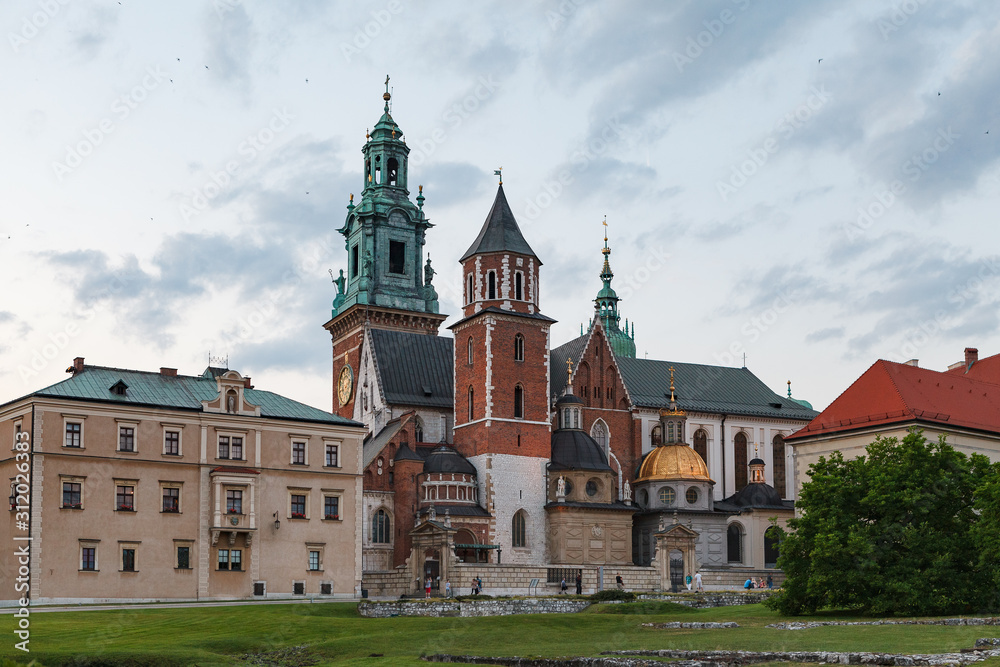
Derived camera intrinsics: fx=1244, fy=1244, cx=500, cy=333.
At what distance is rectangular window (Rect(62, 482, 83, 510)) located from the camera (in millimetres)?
57094

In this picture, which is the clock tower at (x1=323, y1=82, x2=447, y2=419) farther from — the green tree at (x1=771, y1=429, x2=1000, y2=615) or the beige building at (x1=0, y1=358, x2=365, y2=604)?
the green tree at (x1=771, y1=429, x2=1000, y2=615)

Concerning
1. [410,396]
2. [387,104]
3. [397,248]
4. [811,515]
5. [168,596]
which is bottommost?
[168,596]

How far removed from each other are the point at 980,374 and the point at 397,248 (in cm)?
4764

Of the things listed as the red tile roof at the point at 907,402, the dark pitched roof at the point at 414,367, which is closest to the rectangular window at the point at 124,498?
the dark pitched roof at the point at 414,367

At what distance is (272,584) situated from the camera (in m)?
61.3

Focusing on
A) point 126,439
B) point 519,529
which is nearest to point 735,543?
point 519,529

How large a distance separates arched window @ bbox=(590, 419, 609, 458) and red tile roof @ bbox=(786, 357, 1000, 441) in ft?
57.2

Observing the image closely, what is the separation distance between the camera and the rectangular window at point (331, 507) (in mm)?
63906

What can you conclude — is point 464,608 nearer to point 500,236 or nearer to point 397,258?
point 500,236

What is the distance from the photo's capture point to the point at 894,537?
4544cm

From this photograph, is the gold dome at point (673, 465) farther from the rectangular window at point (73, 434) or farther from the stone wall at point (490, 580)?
the rectangular window at point (73, 434)

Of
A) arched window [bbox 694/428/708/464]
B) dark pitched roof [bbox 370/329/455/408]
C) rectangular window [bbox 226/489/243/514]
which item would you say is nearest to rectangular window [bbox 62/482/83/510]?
rectangular window [bbox 226/489/243/514]

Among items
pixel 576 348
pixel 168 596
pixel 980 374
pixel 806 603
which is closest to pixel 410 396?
pixel 576 348

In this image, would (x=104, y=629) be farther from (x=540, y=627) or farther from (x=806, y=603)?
(x=806, y=603)
